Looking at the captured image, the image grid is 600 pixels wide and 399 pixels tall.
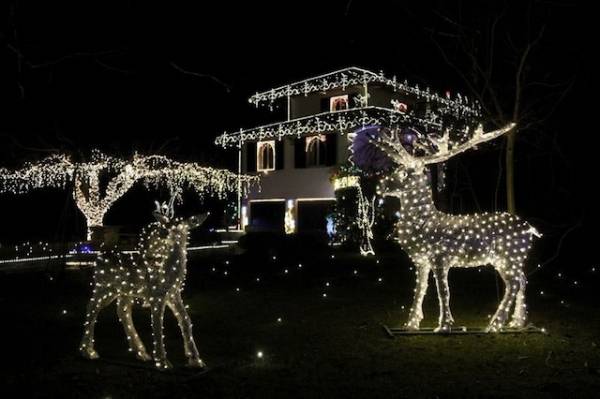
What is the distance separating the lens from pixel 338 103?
27625 millimetres

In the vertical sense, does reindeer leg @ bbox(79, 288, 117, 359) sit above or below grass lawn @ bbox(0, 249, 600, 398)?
above

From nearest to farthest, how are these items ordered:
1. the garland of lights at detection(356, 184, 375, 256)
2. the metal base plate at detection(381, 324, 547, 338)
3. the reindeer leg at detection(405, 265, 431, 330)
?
1. the metal base plate at detection(381, 324, 547, 338)
2. the reindeer leg at detection(405, 265, 431, 330)
3. the garland of lights at detection(356, 184, 375, 256)

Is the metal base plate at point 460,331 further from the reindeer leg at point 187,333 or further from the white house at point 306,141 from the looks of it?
the white house at point 306,141

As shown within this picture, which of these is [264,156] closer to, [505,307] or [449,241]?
[449,241]

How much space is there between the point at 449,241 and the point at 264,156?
2237cm

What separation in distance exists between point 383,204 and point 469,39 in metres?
10.5

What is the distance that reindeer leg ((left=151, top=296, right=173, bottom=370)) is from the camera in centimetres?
641

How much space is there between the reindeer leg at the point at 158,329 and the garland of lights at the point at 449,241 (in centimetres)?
365

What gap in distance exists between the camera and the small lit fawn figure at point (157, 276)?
21.2 ft

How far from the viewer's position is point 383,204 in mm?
21672

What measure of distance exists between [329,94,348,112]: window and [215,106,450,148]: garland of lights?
1.32m

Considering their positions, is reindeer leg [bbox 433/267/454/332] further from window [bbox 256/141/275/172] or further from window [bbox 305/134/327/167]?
Answer: window [bbox 256/141/275/172]

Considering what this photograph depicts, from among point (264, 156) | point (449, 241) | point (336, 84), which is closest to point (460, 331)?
point (449, 241)

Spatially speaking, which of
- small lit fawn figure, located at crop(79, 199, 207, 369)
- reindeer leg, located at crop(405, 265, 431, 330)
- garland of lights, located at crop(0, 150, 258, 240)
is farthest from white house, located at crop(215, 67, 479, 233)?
small lit fawn figure, located at crop(79, 199, 207, 369)
